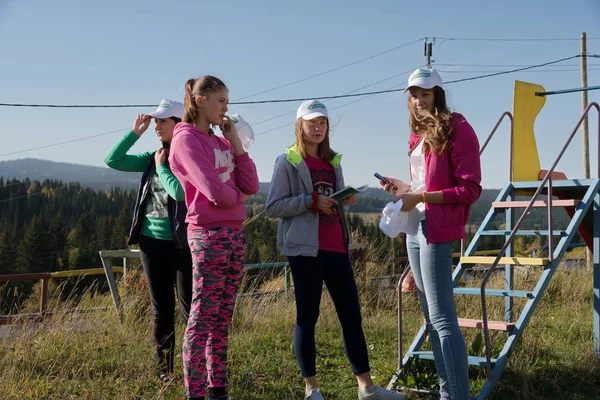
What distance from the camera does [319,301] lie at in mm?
4336

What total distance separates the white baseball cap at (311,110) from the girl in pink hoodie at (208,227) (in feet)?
1.81

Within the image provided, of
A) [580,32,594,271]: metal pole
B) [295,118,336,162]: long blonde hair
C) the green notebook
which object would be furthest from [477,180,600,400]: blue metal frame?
[580,32,594,271]: metal pole

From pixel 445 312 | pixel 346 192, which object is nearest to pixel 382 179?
pixel 346 192

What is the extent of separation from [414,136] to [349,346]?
4.49 ft

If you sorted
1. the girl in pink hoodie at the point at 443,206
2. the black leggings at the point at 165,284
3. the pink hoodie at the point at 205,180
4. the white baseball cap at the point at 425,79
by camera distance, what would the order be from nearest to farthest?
1. the pink hoodie at the point at 205,180
2. the girl in pink hoodie at the point at 443,206
3. the white baseball cap at the point at 425,79
4. the black leggings at the point at 165,284

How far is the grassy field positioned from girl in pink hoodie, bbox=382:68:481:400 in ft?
2.95

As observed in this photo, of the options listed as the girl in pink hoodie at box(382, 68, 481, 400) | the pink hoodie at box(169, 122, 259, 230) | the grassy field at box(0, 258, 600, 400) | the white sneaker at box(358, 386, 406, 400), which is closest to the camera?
the pink hoodie at box(169, 122, 259, 230)

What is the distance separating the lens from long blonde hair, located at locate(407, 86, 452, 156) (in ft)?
12.9

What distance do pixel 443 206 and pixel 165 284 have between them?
1.94m

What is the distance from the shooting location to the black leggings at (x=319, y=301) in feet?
14.1

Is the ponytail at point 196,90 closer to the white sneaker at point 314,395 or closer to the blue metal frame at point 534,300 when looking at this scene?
the white sneaker at point 314,395

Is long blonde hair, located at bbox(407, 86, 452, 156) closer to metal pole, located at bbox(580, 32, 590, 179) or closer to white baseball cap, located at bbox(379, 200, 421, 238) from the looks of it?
white baseball cap, located at bbox(379, 200, 421, 238)

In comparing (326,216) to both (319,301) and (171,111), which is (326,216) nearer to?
(319,301)

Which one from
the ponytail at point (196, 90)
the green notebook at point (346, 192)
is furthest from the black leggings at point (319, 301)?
the ponytail at point (196, 90)
